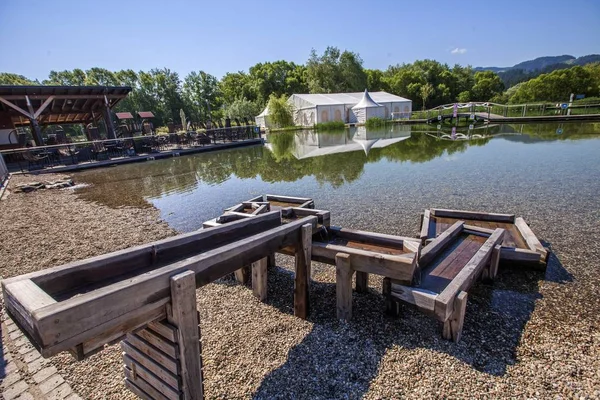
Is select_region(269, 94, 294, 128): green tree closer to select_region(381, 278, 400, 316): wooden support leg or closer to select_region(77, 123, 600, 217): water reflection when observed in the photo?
select_region(77, 123, 600, 217): water reflection

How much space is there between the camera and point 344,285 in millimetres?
3119

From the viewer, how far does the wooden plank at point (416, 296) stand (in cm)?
265

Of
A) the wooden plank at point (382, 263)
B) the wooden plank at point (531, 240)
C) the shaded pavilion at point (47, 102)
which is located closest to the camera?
the wooden plank at point (382, 263)

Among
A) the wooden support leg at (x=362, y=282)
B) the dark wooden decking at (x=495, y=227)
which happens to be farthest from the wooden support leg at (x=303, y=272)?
the dark wooden decking at (x=495, y=227)

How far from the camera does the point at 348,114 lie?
38.4 m

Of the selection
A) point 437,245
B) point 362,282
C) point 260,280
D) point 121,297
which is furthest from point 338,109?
point 121,297

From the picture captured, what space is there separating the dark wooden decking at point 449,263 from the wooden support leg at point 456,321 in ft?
1.09

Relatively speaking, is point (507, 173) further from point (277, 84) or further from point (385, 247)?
point (277, 84)

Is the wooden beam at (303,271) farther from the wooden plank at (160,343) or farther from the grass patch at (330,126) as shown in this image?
the grass patch at (330,126)

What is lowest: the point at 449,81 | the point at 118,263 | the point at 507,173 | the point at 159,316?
the point at 507,173

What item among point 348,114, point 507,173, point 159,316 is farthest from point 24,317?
point 348,114

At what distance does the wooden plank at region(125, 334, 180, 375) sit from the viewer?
1968 mm

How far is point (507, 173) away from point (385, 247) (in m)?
8.63

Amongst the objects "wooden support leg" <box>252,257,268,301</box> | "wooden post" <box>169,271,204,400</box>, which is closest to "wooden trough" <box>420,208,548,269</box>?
"wooden support leg" <box>252,257,268,301</box>
